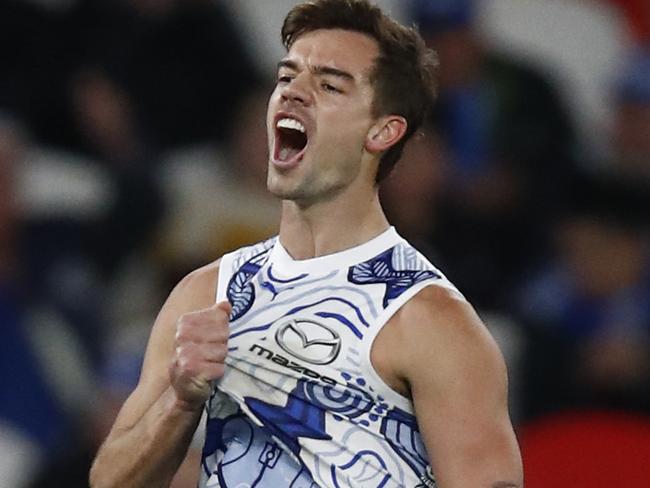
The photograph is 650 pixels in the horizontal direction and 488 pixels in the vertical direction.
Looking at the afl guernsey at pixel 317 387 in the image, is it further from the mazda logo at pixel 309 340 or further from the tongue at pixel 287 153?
the tongue at pixel 287 153

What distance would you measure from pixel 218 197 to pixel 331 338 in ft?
11.8

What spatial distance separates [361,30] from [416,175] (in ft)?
10.1

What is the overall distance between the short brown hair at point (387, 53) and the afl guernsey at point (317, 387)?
1.08 feet

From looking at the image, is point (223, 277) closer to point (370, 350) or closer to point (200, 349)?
point (200, 349)

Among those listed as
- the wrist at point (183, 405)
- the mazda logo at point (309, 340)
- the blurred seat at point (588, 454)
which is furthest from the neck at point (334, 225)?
the blurred seat at point (588, 454)

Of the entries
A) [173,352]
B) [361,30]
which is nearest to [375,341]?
[173,352]

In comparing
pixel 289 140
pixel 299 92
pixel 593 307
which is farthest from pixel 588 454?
pixel 299 92

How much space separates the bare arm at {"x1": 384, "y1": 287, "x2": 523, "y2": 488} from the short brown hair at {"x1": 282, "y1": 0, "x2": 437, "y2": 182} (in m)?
0.53

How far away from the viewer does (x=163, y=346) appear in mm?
4277

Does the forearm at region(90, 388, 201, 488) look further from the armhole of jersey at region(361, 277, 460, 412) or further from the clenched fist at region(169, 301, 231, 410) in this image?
the armhole of jersey at region(361, 277, 460, 412)

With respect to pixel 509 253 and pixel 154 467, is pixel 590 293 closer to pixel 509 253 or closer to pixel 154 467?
pixel 509 253

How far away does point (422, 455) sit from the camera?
399 cm

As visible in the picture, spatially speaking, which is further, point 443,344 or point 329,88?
point 329,88

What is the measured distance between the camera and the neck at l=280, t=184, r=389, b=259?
4.18 m
